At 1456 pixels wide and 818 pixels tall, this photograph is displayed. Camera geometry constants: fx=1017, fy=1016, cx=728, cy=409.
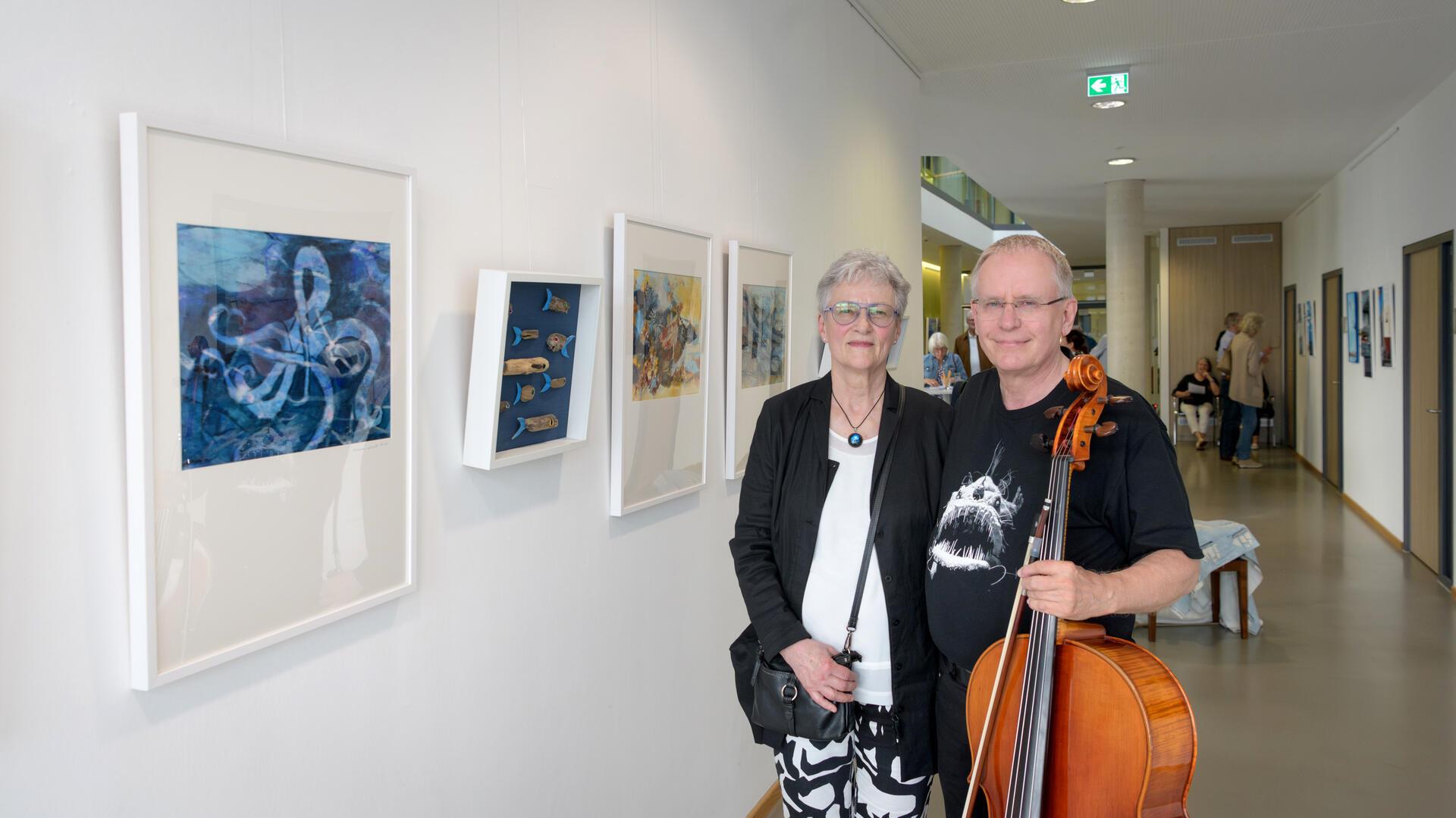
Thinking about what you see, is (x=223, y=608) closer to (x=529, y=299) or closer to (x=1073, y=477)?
(x=529, y=299)

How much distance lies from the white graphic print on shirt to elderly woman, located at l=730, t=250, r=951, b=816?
0.10 metres

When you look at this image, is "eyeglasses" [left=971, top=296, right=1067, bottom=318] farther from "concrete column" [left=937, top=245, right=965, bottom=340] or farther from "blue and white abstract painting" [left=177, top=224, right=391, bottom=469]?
"concrete column" [left=937, top=245, right=965, bottom=340]

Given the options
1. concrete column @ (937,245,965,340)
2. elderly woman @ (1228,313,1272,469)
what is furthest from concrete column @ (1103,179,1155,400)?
concrete column @ (937,245,965,340)

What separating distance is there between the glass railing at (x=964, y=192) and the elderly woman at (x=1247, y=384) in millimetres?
3619

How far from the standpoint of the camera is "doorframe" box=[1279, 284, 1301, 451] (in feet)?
49.0

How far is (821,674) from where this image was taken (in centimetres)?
201

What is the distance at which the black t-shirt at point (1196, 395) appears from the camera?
49.8 ft

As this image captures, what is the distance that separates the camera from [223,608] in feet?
5.04

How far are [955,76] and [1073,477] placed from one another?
5350 millimetres

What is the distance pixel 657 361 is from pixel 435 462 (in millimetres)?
972

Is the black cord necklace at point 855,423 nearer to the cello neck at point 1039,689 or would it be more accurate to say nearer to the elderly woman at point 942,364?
the cello neck at point 1039,689

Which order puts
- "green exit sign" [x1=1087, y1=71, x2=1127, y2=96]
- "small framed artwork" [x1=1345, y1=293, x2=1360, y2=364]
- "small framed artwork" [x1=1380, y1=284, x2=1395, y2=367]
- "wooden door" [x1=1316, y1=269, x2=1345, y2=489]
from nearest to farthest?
"green exit sign" [x1=1087, y1=71, x2=1127, y2=96] < "small framed artwork" [x1=1380, y1=284, x2=1395, y2=367] < "small framed artwork" [x1=1345, y1=293, x2=1360, y2=364] < "wooden door" [x1=1316, y1=269, x2=1345, y2=489]

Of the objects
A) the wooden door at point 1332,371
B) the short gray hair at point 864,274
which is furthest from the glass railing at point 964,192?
the short gray hair at point 864,274

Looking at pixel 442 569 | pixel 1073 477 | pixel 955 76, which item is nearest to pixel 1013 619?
pixel 1073 477
